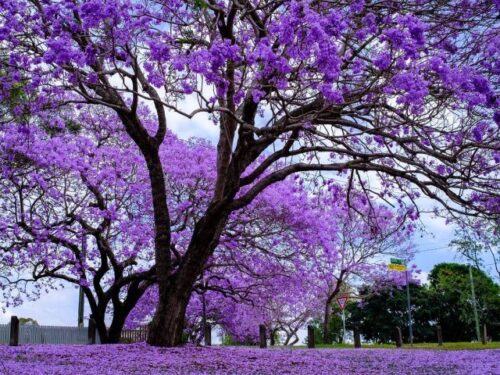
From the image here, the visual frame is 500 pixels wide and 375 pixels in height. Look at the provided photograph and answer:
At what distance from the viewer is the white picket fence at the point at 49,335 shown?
22.0 m

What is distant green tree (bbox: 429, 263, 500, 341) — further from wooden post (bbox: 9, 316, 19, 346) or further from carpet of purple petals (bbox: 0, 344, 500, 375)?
wooden post (bbox: 9, 316, 19, 346)

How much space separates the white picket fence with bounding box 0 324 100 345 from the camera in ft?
72.2

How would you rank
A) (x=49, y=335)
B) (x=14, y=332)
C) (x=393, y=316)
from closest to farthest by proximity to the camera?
(x=14, y=332) < (x=49, y=335) < (x=393, y=316)

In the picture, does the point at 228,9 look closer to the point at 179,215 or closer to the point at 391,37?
the point at 391,37

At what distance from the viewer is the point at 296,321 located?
123 ft

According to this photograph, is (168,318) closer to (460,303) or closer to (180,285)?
(180,285)

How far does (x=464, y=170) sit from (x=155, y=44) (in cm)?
532

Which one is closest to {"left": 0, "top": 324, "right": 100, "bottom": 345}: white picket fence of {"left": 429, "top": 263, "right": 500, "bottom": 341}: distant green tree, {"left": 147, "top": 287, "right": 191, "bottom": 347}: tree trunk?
{"left": 147, "top": 287, "right": 191, "bottom": 347}: tree trunk

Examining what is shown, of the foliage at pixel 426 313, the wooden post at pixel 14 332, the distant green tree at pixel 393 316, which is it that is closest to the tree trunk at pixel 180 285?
the wooden post at pixel 14 332

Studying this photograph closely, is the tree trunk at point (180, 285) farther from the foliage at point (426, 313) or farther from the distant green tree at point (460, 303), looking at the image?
the foliage at point (426, 313)

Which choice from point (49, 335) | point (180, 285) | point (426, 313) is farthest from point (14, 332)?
point (426, 313)

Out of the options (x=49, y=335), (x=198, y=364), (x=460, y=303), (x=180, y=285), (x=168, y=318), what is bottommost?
(x=198, y=364)

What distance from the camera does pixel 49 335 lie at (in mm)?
22297

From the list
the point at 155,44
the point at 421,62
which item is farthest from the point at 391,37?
the point at 155,44
